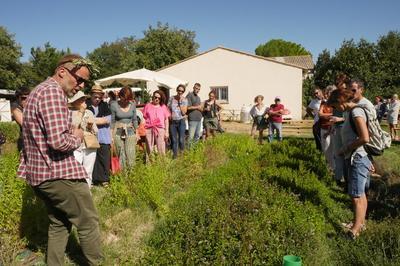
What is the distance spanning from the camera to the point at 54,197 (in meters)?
3.12

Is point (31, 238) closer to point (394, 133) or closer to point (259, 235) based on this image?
point (259, 235)

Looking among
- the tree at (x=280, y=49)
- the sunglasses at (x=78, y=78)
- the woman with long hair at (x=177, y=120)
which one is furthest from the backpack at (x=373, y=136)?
the tree at (x=280, y=49)

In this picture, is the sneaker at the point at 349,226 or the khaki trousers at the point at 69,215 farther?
the sneaker at the point at 349,226

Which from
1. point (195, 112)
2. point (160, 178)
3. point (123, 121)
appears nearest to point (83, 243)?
point (160, 178)

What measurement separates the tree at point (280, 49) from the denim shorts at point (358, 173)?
230 feet

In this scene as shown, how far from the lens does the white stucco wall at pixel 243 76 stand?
78.9 ft

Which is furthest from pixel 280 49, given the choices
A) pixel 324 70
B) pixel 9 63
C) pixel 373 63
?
pixel 9 63

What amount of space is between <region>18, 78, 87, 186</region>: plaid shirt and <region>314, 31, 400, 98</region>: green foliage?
1028 inches

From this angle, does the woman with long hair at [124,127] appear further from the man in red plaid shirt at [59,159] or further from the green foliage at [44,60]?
the green foliage at [44,60]

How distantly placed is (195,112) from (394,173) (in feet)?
15.8

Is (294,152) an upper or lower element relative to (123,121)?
lower

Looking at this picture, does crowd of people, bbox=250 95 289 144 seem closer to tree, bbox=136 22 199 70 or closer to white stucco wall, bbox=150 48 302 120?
white stucco wall, bbox=150 48 302 120

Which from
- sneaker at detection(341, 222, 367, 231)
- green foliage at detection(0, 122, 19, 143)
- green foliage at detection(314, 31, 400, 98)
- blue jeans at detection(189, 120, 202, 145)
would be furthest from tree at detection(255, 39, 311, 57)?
sneaker at detection(341, 222, 367, 231)

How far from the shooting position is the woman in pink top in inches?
312
